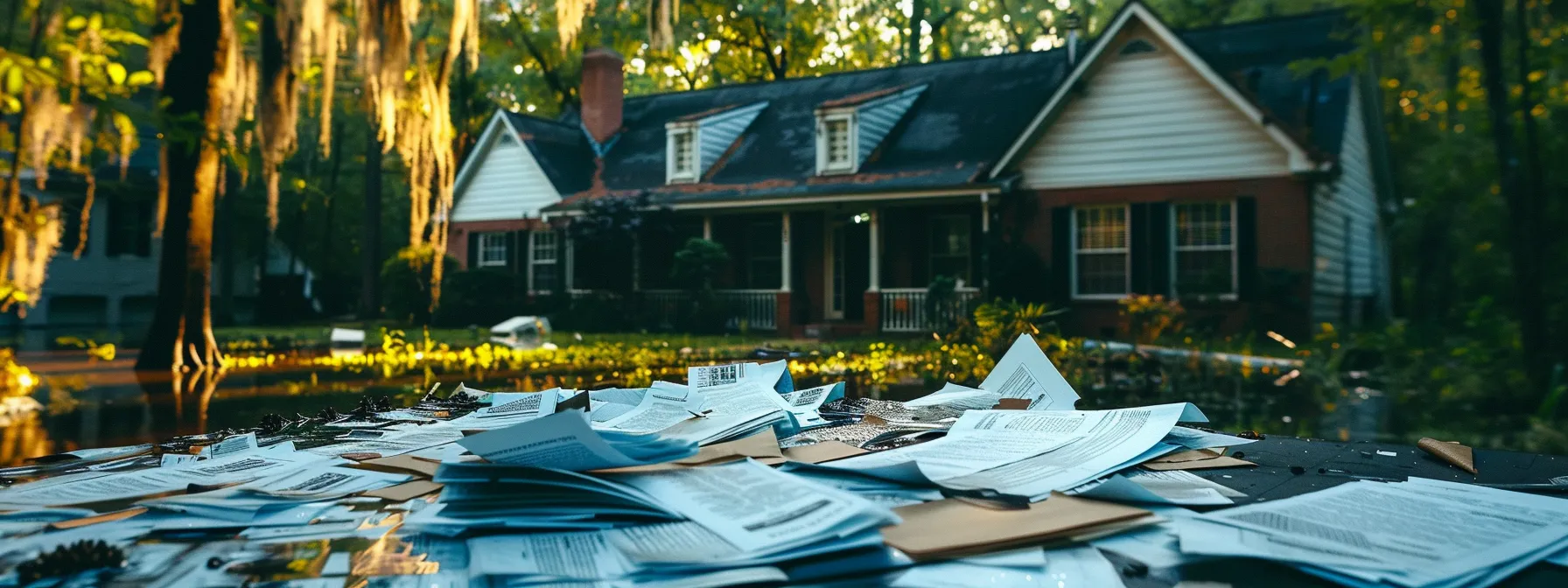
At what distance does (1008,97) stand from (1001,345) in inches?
394

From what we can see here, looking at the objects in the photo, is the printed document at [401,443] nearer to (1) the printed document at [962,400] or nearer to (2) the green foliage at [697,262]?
(1) the printed document at [962,400]

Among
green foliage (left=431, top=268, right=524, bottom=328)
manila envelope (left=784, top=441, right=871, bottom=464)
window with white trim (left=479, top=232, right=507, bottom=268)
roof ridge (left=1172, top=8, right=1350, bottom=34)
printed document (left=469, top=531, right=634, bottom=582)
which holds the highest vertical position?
roof ridge (left=1172, top=8, right=1350, bottom=34)

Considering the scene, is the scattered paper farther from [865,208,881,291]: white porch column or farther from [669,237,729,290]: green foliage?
[669,237,729,290]: green foliage

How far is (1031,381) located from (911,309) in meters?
12.8

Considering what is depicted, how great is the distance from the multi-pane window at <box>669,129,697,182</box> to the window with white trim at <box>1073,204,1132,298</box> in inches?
287

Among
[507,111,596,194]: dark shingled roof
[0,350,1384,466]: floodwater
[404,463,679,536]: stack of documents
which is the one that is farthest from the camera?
[507,111,596,194]: dark shingled roof

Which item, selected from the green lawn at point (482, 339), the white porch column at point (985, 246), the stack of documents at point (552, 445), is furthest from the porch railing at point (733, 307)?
the stack of documents at point (552, 445)

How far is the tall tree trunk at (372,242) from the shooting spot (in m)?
21.1

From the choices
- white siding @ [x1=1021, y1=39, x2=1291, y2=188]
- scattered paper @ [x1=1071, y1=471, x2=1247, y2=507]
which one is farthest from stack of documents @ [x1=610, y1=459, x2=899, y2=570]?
white siding @ [x1=1021, y1=39, x2=1291, y2=188]

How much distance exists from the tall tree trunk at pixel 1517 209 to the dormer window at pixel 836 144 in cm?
1082

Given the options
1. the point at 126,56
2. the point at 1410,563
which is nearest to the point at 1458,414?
the point at 1410,563

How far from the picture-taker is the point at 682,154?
61.0 feet

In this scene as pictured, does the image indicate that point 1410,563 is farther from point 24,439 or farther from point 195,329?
point 195,329

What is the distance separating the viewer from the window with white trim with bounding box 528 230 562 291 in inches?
758
